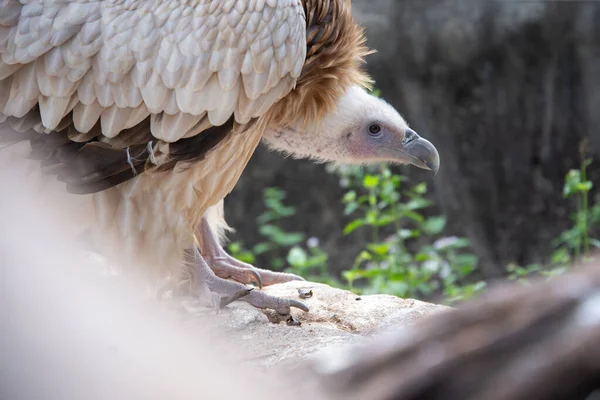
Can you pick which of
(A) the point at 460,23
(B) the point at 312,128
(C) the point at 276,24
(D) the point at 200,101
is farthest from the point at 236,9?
(A) the point at 460,23

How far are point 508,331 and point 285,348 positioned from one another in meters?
2.25

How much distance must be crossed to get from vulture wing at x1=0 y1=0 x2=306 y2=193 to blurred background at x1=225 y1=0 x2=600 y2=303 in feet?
13.5

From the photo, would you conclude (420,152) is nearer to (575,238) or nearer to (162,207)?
(162,207)

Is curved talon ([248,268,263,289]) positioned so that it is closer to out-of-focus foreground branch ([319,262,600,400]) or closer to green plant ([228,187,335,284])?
green plant ([228,187,335,284])

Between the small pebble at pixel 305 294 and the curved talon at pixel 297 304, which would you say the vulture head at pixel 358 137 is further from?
the curved talon at pixel 297 304

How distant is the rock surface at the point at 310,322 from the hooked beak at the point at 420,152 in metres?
0.64

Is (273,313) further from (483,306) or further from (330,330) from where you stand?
(483,306)

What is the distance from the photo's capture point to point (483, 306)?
94cm

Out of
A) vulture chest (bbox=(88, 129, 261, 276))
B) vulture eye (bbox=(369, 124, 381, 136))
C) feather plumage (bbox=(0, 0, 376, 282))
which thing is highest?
feather plumage (bbox=(0, 0, 376, 282))

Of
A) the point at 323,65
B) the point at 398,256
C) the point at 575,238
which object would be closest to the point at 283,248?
the point at 398,256

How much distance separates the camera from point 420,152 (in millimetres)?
3926

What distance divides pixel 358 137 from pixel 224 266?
0.90m

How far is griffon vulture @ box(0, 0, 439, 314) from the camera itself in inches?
127

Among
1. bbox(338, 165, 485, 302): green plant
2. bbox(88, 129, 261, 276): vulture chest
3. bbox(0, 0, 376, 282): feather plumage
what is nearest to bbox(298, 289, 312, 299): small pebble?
bbox(88, 129, 261, 276): vulture chest
